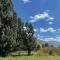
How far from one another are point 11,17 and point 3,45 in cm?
492

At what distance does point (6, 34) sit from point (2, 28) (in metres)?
1.25

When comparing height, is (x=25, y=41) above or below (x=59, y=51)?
above

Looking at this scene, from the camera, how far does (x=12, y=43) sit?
43.1m

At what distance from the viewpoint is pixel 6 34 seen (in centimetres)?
4231

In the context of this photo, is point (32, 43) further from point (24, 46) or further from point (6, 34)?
point (6, 34)

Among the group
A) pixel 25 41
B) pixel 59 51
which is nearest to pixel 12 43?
pixel 59 51

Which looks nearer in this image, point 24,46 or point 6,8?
point 6,8

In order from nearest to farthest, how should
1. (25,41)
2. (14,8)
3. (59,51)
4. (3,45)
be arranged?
1. (59,51)
2. (3,45)
3. (14,8)
4. (25,41)

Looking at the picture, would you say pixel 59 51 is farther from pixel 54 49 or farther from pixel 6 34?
pixel 6 34

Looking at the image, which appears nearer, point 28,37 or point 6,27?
point 6,27

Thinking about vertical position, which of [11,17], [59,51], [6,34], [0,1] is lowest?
[59,51]

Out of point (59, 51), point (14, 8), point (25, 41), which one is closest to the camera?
point (59, 51)

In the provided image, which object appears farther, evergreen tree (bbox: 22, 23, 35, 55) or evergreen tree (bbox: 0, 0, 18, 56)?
evergreen tree (bbox: 22, 23, 35, 55)

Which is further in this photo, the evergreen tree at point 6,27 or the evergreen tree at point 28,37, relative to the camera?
the evergreen tree at point 28,37
